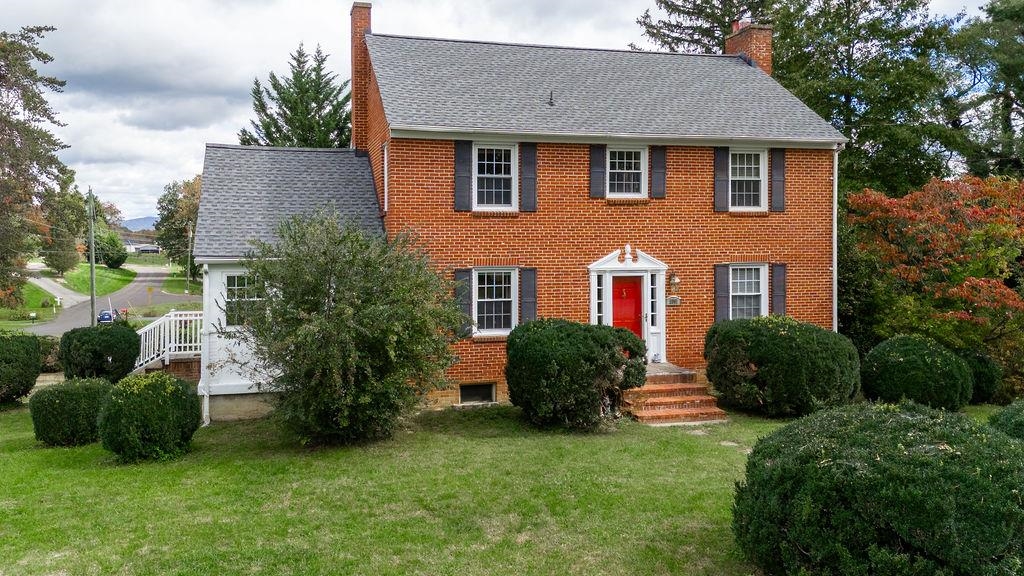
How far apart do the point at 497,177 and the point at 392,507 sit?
821 cm

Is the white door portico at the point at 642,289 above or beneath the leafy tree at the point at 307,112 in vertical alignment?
beneath

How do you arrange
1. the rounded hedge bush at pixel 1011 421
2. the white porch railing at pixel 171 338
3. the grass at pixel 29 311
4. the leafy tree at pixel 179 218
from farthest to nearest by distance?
the leafy tree at pixel 179 218, the grass at pixel 29 311, the white porch railing at pixel 171 338, the rounded hedge bush at pixel 1011 421

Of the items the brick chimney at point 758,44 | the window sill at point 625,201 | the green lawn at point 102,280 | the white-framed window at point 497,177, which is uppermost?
the brick chimney at point 758,44

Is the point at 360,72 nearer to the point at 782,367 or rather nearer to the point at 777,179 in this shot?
the point at 777,179

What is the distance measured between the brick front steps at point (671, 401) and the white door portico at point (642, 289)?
125cm

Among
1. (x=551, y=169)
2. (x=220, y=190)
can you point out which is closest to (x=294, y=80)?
(x=220, y=190)

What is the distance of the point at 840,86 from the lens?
78.1 ft

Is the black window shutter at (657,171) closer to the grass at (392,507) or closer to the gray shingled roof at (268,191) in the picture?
the grass at (392,507)

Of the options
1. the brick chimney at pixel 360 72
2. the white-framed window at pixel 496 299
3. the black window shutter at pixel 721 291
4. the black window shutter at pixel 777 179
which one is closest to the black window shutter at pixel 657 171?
the black window shutter at pixel 721 291

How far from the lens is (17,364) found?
1582 cm

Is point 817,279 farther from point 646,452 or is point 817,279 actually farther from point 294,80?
point 294,80

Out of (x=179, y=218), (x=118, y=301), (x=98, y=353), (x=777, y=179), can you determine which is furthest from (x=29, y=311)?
(x=777, y=179)

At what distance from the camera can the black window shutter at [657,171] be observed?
1538cm

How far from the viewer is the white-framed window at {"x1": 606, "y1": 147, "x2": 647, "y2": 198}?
15391mm
